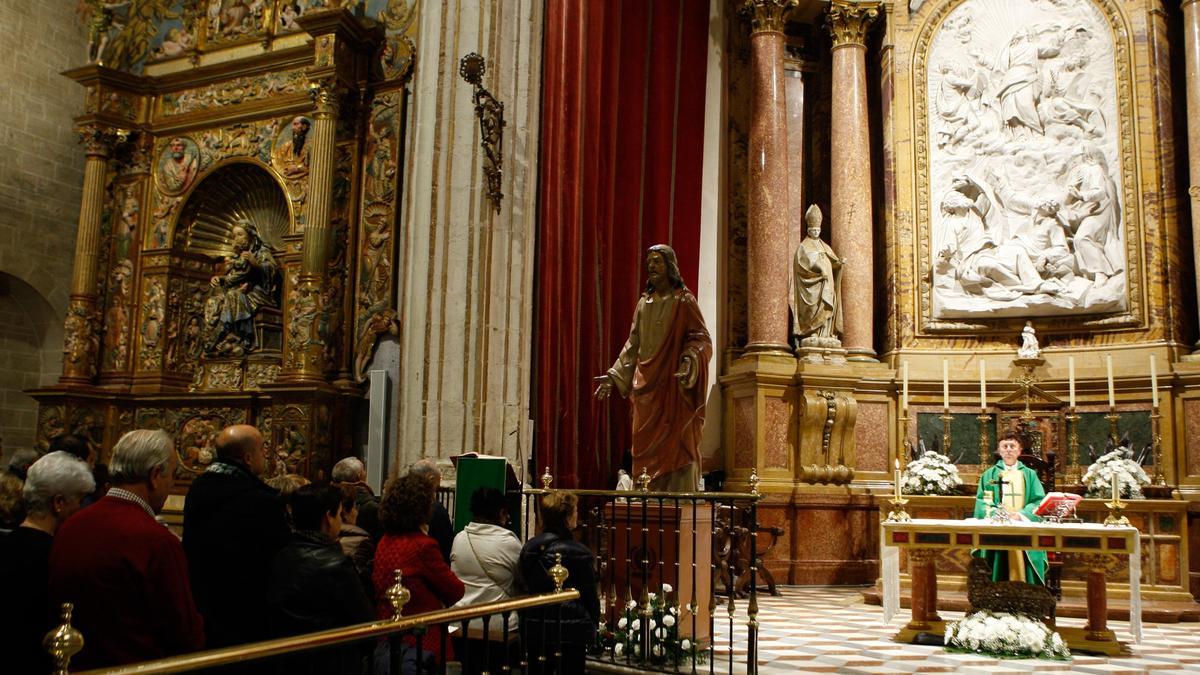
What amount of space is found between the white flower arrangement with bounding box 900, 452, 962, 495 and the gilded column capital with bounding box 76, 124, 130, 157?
10528 mm

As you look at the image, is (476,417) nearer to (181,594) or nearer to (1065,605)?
(1065,605)

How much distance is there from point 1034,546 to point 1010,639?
2.38 feet

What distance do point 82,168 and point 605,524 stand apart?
36.8ft

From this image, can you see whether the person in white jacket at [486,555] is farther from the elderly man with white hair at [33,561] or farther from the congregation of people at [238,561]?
the elderly man with white hair at [33,561]

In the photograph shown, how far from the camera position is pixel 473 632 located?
5.26m

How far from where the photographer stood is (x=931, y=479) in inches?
403

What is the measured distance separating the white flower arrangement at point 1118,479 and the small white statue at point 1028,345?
179cm

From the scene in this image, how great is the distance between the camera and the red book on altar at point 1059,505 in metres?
7.66

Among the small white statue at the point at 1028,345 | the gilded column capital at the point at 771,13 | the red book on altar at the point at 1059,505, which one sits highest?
the gilded column capital at the point at 771,13

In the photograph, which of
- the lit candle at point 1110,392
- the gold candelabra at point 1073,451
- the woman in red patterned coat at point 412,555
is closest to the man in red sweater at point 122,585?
the woman in red patterned coat at point 412,555

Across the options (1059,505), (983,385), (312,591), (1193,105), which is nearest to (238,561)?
(312,591)

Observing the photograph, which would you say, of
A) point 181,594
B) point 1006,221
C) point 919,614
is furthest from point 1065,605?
point 181,594

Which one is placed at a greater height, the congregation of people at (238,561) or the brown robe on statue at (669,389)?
the brown robe on statue at (669,389)

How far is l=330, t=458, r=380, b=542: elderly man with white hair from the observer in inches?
203
